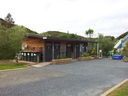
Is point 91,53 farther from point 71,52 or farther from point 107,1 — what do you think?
point 107,1

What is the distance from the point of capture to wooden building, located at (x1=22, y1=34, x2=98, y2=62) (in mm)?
11336

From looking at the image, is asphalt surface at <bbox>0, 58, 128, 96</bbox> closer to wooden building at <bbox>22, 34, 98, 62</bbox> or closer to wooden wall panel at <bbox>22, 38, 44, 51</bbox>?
wooden building at <bbox>22, 34, 98, 62</bbox>

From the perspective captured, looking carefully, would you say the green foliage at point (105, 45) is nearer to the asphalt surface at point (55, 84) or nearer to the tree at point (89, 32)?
the asphalt surface at point (55, 84)

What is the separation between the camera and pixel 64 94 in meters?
3.39

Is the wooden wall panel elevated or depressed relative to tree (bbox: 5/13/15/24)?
A: depressed

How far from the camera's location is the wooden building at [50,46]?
37.2 ft

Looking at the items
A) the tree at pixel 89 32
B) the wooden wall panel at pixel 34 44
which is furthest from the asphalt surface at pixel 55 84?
the tree at pixel 89 32

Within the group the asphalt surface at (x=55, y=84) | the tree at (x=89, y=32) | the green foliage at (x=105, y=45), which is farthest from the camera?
the tree at (x=89, y=32)

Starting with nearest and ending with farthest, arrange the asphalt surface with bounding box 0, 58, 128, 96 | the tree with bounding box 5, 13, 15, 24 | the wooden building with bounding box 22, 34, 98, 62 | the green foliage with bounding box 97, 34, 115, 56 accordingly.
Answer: the asphalt surface with bounding box 0, 58, 128, 96 → the wooden building with bounding box 22, 34, 98, 62 → the green foliage with bounding box 97, 34, 115, 56 → the tree with bounding box 5, 13, 15, 24

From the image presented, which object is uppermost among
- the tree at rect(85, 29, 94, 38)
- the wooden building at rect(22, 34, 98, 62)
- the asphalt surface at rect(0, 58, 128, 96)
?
the tree at rect(85, 29, 94, 38)

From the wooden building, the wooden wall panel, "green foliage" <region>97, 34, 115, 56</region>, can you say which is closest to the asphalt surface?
the wooden building

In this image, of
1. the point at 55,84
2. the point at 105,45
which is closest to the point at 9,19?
the point at 105,45

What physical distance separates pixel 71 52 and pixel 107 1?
328 inches

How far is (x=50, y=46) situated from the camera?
1191 cm
